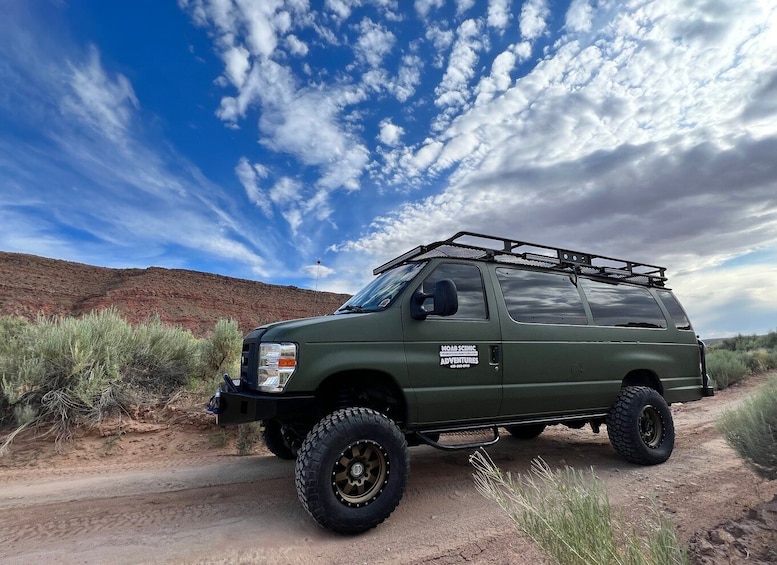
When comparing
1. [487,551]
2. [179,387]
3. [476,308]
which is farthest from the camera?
[179,387]

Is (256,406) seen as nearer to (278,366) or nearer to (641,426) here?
(278,366)

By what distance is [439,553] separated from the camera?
3.03 m

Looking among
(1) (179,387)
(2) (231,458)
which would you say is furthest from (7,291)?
(2) (231,458)

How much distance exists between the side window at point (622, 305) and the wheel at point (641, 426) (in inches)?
33.8

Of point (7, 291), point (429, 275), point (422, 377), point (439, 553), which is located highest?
point (7, 291)

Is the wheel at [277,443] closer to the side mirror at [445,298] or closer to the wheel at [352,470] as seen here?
the wheel at [352,470]

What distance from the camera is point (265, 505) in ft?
12.8

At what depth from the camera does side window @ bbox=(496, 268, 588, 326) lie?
4661 millimetres

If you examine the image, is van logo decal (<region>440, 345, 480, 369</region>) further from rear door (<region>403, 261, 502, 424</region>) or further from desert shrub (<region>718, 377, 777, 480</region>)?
desert shrub (<region>718, 377, 777, 480</region>)

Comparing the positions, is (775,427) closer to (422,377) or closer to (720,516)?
(720,516)

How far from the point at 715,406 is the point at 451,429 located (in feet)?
27.3

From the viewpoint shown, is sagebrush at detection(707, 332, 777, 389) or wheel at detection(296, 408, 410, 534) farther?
sagebrush at detection(707, 332, 777, 389)

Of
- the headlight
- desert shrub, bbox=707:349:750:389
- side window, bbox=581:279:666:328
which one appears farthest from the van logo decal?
desert shrub, bbox=707:349:750:389

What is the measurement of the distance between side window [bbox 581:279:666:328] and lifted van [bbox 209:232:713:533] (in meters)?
0.02
